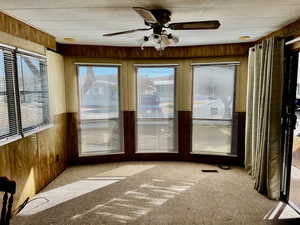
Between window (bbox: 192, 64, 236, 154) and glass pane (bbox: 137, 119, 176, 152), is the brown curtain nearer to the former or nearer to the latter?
window (bbox: 192, 64, 236, 154)

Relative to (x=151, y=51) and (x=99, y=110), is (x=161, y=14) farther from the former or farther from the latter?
(x=99, y=110)

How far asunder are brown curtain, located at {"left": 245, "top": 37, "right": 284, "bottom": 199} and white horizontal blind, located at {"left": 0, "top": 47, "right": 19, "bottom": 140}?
3.18 m

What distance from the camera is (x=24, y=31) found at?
8.75ft

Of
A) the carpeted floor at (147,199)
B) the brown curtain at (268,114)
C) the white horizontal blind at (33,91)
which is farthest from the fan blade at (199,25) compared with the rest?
the carpeted floor at (147,199)

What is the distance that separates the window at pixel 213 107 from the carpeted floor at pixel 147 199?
0.59 meters

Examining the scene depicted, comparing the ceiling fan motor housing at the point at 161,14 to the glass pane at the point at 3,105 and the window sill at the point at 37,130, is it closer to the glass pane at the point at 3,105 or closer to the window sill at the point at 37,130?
the glass pane at the point at 3,105

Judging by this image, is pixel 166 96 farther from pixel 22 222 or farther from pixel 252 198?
pixel 22 222

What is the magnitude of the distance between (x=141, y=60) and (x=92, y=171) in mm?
2318

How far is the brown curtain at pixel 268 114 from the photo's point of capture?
2.66 metres

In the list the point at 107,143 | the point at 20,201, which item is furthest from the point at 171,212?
the point at 107,143

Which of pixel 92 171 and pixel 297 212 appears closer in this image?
pixel 297 212

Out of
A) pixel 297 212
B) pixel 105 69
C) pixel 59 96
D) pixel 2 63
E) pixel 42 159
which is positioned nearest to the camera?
pixel 2 63

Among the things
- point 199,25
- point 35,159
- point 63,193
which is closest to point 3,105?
point 35,159

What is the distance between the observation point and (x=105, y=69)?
13.4ft
